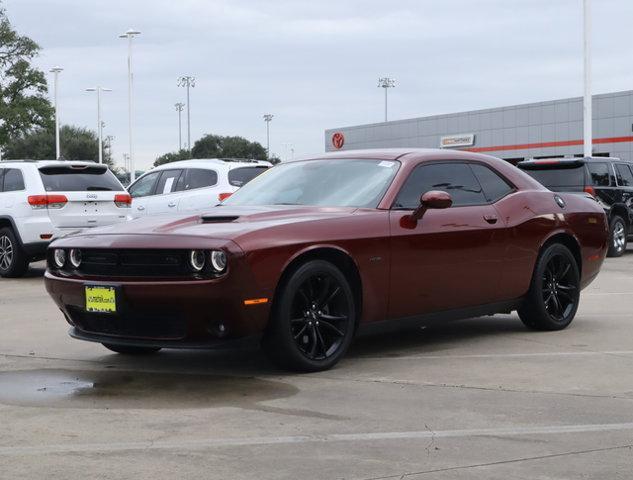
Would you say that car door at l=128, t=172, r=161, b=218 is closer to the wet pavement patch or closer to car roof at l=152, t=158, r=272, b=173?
car roof at l=152, t=158, r=272, b=173

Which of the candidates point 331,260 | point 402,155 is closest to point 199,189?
point 402,155

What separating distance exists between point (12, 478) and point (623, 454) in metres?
A: 2.68

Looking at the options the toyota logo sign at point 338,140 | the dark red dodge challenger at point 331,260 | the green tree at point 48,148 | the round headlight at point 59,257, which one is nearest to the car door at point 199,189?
the dark red dodge challenger at point 331,260

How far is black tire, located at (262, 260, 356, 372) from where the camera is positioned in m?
6.60

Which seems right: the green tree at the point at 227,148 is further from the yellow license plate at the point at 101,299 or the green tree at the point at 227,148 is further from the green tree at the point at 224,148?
the yellow license plate at the point at 101,299

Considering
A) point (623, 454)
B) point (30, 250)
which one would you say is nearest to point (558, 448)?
point (623, 454)

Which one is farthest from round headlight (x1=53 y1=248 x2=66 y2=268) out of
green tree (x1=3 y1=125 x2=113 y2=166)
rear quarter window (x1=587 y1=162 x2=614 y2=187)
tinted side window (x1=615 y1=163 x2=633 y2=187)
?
green tree (x1=3 y1=125 x2=113 y2=166)

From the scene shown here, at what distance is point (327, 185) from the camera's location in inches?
304

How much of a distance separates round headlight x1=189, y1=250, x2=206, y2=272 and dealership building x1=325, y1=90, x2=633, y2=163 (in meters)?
→ 43.9

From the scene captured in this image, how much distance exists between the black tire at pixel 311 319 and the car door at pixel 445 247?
512 mm

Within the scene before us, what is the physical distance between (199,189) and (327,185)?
407 inches

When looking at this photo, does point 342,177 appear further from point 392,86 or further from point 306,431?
point 392,86

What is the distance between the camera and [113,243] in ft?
22.2

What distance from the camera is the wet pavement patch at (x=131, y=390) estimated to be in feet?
19.8
